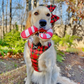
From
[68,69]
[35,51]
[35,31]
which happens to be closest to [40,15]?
[35,31]

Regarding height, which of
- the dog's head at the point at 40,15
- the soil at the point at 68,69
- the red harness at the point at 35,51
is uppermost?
the dog's head at the point at 40,15

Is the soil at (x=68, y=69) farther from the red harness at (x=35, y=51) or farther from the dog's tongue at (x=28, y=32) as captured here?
the dog's tongue at (x=28, y=32)

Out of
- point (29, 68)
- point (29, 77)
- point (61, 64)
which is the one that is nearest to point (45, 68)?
point (29, 68)

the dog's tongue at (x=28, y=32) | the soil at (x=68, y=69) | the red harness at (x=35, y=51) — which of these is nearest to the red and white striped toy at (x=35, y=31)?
the dog's tongue at (x=28, y=32)

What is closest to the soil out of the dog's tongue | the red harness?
the red harness

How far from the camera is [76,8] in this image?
6992 mm

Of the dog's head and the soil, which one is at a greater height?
the dog's head

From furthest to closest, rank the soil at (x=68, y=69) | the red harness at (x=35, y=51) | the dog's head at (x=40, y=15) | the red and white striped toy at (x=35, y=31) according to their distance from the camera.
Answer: the soil at (x=68, y=69) → the red harness at (x=35, y=51) → the dog's head at (x=40, y=15) → the red and white striped toy at (x=35, y=31)

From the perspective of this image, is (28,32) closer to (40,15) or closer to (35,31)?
(35,31)

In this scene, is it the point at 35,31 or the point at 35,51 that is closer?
the point at 35,31

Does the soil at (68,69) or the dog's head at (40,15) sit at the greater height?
the dog's head at (40,15)

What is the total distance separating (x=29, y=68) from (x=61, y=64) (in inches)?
87.2

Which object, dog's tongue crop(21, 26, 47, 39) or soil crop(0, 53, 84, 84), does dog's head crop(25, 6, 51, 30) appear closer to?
dog's tongue crop(21, 26, 47, 39)

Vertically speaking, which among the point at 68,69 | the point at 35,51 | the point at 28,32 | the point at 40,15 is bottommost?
the point at 68,69
